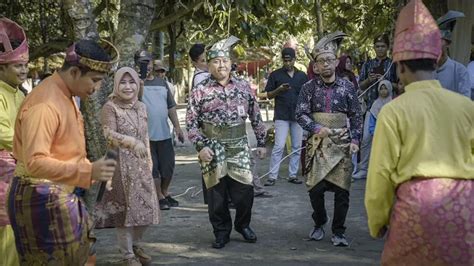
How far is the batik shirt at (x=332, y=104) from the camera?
609 cm

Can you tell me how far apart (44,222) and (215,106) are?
294 cm

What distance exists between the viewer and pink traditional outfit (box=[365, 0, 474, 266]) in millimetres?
3117

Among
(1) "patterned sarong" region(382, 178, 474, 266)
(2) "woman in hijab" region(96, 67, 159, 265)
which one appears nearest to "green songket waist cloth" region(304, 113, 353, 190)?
(2) "woman in hijab" region(96, 67, 159, 265)

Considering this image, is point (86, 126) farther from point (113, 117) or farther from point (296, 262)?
point (296, 262)

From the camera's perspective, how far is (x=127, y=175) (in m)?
5.45

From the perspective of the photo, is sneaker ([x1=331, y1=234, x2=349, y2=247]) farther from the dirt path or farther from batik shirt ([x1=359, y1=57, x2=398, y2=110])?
batik shirt ([x1=359, y1=57, x2=398, y2=110])

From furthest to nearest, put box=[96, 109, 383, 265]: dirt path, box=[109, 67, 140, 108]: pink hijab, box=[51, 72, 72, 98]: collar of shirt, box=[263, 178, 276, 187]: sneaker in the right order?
box=[263, 178, 276, 187]: sneaker < box=[96, 109, 383, 265]: dirt path < box=[109, 67, 140, 108]: pink hijab < box=[51, 72, 72, 98]: collar of shirt

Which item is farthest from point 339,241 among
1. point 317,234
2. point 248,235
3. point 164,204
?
point 164,204

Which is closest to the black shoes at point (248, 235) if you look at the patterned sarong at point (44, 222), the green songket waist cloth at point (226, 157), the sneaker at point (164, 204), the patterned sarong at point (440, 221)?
the green songket waist cloth at point (226, 157)

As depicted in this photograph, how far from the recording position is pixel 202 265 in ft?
18.7

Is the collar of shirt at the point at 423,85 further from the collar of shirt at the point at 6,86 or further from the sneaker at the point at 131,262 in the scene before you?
the sneaker at the point at 131,262

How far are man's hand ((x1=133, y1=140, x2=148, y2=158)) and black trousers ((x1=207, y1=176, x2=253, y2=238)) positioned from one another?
3.27 ft

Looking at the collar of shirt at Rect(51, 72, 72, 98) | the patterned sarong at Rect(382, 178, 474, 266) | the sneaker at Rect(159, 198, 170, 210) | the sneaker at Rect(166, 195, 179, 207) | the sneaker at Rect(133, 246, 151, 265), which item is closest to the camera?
the patterned sarong at Rect(382, 178, 474, 266)

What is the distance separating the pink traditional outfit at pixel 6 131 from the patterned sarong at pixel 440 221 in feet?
8.82
